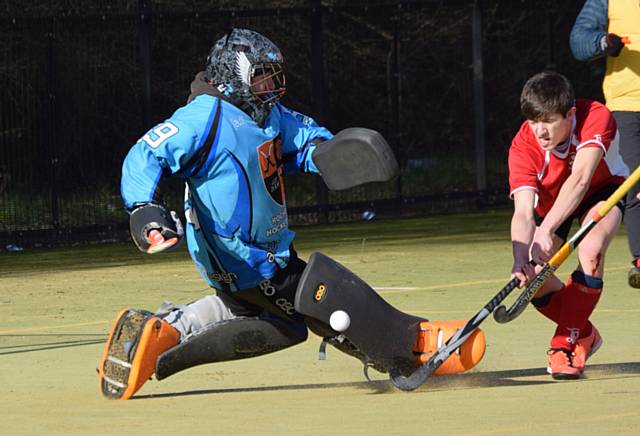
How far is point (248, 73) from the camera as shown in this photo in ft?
24.2

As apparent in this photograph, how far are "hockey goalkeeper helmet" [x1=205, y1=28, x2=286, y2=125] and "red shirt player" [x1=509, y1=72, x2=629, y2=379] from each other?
1102 millimetres

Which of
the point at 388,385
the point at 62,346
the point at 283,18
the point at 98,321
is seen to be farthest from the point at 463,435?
the point at 283,18

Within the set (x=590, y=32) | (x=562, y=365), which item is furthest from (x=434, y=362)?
(x=590, y=32)

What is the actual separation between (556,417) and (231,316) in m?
1.83

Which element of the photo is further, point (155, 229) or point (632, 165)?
point (632, 165)

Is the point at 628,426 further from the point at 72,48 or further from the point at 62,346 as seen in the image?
the point at 72,48

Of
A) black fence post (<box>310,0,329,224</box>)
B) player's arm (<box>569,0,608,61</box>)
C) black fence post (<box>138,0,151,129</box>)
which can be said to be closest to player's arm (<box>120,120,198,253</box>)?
player's arm (<box>569,0,608,61</box>)

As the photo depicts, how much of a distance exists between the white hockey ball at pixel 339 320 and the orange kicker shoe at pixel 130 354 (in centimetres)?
74

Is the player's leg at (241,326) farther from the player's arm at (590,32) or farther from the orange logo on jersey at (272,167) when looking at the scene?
the player's arm at (590,32)

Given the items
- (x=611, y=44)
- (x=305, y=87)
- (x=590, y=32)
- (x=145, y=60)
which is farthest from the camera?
Result: (x=305, y=87)

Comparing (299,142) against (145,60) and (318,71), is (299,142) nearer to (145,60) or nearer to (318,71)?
(145,60)

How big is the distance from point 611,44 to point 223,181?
3.57 meters

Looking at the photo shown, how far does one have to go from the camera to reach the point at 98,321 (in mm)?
10094

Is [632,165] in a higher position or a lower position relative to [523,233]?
lower
